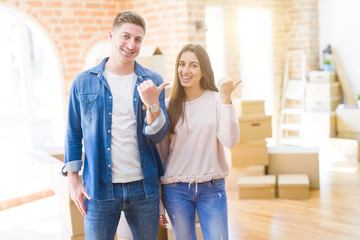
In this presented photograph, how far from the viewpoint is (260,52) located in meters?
7.11

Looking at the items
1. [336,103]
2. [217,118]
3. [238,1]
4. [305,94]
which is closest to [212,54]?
[238,1]

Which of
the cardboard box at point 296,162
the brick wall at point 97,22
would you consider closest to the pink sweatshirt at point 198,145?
the cardboard box at point 296,162

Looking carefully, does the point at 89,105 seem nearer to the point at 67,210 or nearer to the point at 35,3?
the point at 67,210

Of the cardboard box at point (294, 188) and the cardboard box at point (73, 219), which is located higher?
the cardboard box at point (73, 219)

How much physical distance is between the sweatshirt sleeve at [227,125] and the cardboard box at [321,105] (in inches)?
196

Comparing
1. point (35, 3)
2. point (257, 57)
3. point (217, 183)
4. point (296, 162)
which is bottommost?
point (296, 162)

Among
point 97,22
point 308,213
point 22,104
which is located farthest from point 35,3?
point 308,213

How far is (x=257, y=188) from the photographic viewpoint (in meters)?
4.55

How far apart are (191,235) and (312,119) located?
498cm

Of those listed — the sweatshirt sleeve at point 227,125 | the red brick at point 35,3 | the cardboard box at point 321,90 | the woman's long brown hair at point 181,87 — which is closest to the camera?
the sweatshirt sleeve at point 227,125

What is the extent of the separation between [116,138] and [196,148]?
16.7 inches

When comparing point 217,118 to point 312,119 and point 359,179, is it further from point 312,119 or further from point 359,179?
point 312,119

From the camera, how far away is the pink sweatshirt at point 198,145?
2049mm

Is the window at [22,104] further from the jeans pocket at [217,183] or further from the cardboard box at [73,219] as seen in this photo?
the jeans pocket at [217,183]
